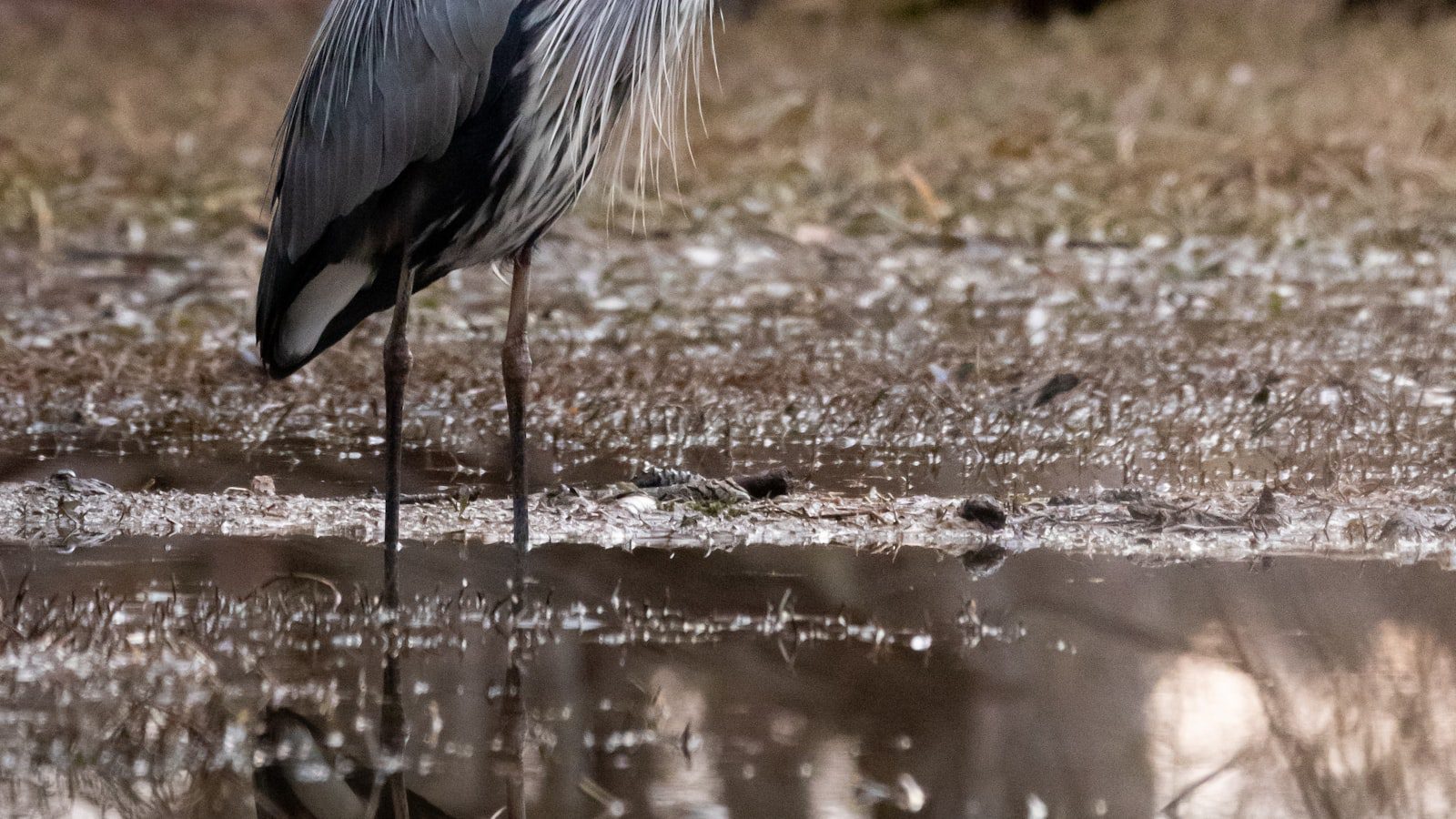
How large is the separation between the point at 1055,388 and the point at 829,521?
1.49 meters

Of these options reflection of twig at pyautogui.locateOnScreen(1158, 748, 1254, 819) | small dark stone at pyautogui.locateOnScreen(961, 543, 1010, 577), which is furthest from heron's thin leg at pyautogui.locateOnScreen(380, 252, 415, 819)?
small dark stone at pyautogui.locateOnScreen(961, 543, 1010, 577)

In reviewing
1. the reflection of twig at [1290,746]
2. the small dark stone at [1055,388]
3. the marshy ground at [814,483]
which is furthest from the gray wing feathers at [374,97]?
the small dark stone at [1055,388]

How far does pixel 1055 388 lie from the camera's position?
5.46 metres

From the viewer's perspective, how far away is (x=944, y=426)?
5.24 metres

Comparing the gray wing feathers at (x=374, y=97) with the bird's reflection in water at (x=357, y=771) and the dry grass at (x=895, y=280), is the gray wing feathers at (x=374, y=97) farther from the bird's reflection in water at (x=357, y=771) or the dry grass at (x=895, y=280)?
the bird's reflection in water at (x=357, y=771)

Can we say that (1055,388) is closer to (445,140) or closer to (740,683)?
(445,140)

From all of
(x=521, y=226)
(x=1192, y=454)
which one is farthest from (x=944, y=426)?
(x=521, y=226)

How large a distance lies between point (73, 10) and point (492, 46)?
13.8m

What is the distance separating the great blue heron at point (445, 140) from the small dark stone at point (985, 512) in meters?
1.07

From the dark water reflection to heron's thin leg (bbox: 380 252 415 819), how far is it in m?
0.03

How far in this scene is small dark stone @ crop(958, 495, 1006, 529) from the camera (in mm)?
4148

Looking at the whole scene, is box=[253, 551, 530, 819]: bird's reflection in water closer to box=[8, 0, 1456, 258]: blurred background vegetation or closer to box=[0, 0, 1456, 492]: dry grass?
box=[0, 0, 1456, 492]: dry grass

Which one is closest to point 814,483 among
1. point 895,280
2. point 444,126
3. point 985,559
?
point 985,559

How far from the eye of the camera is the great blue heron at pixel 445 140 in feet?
12.7
